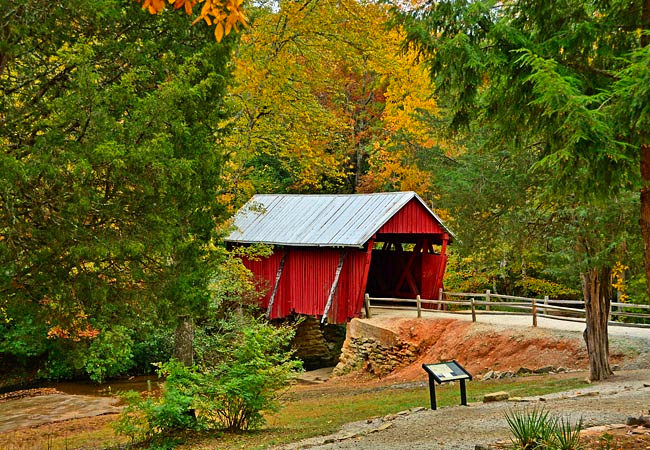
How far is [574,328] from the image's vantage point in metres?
17.2

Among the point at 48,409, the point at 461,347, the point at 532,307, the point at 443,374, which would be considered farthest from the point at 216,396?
the point at 532,307

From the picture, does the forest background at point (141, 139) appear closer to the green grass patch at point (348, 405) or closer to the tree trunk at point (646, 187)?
the tree trunk at point (646, 187)

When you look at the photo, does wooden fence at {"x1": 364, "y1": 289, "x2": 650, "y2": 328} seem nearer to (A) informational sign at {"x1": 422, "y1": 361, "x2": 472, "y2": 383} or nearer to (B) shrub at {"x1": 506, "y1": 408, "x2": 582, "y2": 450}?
(A) informational sign at {"x1": 422, "y1": 361, "x2": 472, "y2": 383}

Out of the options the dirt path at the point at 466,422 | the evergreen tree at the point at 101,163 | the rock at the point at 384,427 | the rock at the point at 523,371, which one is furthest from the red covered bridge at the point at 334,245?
the evergreen tree at the point at 101,163

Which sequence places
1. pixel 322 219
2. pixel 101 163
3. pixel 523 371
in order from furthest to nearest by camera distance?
pixel 322 219 < pixel 523 371 < pixel 101 163

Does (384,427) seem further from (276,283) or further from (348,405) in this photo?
(276,283)

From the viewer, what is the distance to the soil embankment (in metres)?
15.5

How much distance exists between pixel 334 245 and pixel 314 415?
858cm

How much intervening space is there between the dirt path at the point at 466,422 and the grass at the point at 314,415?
0.91 meters

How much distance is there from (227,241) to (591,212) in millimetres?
14585

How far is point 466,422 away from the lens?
8.26 m

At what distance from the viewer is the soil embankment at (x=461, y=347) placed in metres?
15.5

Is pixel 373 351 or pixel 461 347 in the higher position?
pixel 461 347

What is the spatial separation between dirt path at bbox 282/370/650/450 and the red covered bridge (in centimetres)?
1033
